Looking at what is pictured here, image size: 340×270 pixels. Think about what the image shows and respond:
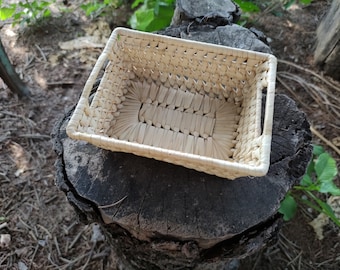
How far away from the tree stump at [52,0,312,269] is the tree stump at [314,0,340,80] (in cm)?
97

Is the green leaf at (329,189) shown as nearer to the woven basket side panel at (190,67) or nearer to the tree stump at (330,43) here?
the woven basket side panel at (190,67)

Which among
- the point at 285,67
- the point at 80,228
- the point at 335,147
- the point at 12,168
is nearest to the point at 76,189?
the point at 80,228

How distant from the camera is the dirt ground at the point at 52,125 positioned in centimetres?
130

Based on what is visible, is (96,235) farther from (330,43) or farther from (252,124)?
(330,43)

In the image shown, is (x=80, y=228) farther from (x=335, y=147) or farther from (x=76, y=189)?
(x=335, y=147)

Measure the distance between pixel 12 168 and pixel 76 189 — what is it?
0.73m

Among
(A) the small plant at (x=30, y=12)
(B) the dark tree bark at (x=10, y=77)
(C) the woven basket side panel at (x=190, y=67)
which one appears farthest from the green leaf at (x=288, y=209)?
(A) the small plant at (x=30, y=12)

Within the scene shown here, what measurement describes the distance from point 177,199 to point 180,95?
37 cm

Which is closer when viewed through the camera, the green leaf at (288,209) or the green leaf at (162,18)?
the green leaf at (288,209)

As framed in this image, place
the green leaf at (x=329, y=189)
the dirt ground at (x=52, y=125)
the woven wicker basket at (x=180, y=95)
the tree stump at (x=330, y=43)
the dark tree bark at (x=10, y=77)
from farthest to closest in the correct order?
the tree stump at (x=330, y=43), the dark tree bark at (x=10, y=77), the dirt ground at (x=52, y=125), the green leaf at (x=329, y=189), the woven wicker basket at (x=180, y=95)

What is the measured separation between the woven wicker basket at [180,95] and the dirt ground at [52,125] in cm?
51

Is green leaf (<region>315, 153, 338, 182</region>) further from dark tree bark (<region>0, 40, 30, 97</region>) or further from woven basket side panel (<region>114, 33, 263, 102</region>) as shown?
dark tree bark (<region>0, 40, 30, 97</region>)

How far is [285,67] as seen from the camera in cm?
179

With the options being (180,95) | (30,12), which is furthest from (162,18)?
(30,12)
